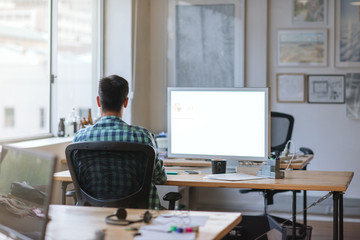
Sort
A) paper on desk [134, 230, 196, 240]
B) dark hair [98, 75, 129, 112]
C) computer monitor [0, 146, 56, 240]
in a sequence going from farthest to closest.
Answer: dark hair [98, 75, 129, 112] → paper on desk [134, 230, 196, 240] → computer monitor [0, 146, 56, 240]

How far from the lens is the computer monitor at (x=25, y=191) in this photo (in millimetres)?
1537

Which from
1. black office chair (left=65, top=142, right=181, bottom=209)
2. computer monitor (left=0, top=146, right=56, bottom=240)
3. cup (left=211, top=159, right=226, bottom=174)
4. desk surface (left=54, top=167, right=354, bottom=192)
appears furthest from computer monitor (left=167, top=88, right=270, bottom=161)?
computer monitor (left=0, top=146, right=56, bottom=240)

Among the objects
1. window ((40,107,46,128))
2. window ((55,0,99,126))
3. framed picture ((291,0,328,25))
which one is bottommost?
window ((40,107,46,128))

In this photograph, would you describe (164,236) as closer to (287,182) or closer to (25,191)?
(25,191)

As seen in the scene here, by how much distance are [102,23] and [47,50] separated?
3.75 ft

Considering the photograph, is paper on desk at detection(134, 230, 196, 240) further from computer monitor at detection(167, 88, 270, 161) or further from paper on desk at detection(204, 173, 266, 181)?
computer monitor at detection(167, 88, 270, 161)

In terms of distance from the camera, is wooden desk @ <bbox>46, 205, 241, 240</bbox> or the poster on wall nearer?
wooden desk @ <bbox>46, 205, 241, 240</bbox>

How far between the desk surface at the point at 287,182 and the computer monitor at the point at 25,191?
1365 mm

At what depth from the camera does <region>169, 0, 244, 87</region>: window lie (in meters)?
5.99

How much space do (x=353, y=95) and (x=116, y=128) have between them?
144 inches

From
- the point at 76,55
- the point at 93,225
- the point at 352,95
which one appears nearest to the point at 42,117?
the point at 76,55

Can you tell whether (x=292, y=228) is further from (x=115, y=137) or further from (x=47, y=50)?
(x=47, y=50)

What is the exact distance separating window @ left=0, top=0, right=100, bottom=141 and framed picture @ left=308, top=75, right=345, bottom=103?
2.24 m

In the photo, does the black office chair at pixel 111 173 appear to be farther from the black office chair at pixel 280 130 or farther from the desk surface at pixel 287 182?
the black office chair at pixel 280 130
